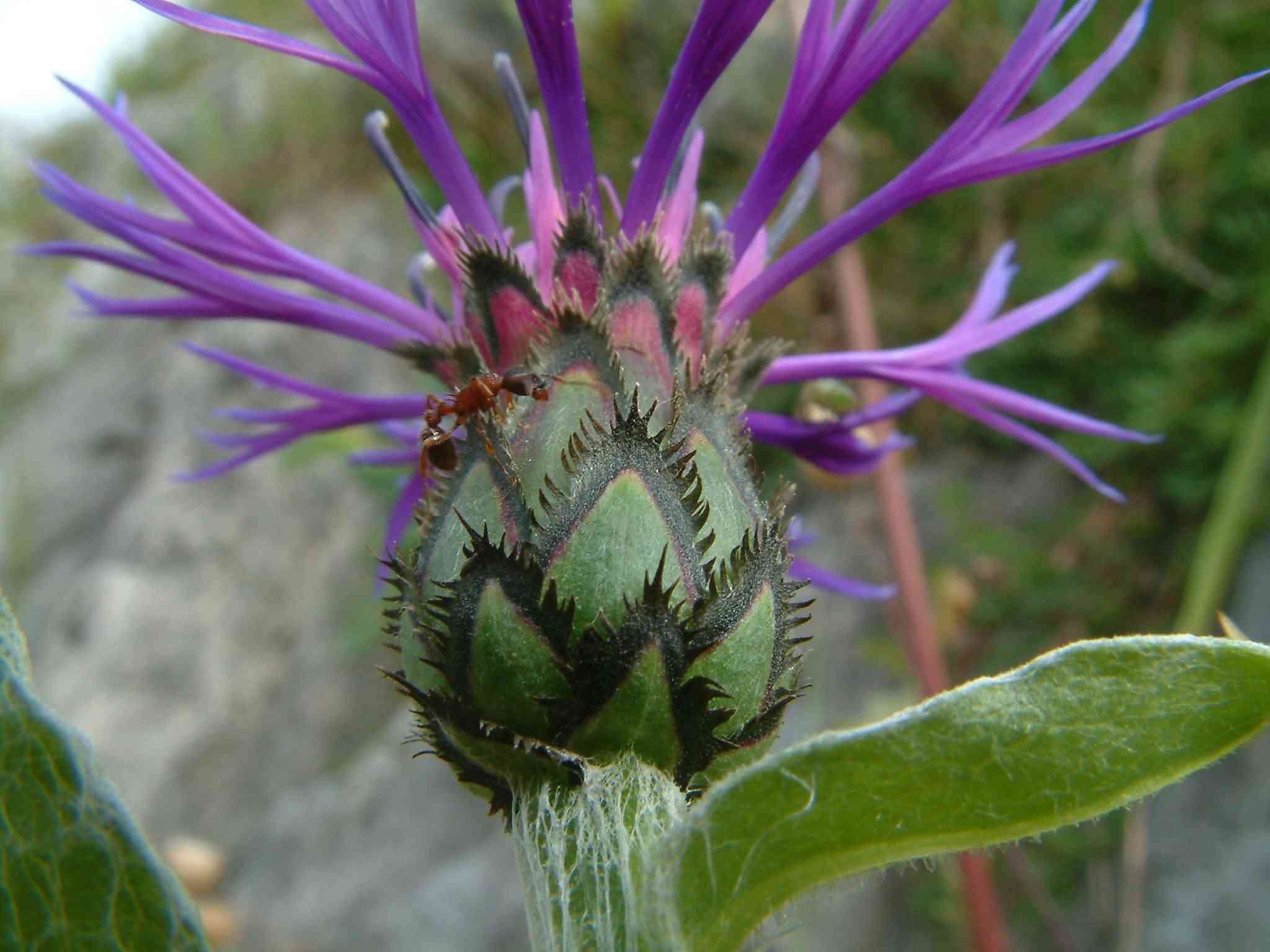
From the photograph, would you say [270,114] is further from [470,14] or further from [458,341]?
[458,341]

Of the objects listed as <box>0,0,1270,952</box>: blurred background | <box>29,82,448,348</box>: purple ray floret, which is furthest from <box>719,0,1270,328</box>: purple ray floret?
<box>0,0,1270,952</box>: blurred background

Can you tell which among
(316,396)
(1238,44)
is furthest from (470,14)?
(316,396)

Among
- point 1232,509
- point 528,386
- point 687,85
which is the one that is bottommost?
point 1232,509

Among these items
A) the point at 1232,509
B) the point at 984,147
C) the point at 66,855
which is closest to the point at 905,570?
the point at 1232,509

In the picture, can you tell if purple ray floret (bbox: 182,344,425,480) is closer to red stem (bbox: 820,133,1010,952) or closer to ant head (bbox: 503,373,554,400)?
ant head (bbox: 503,373,554,400)

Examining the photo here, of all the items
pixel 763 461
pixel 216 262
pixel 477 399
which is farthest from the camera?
pixel 763 461

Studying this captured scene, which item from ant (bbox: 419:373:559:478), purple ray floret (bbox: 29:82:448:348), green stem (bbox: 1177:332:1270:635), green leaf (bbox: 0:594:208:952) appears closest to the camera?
green leaf (bbox: 0:594:208:952)

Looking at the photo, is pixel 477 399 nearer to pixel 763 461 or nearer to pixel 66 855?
pixel 66 855
